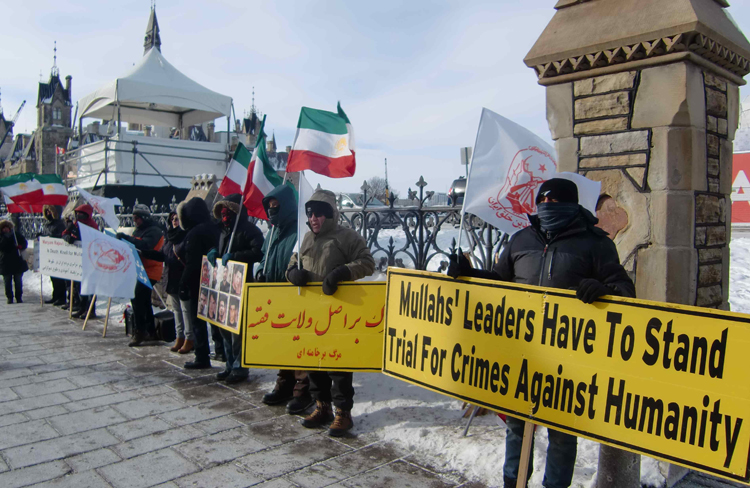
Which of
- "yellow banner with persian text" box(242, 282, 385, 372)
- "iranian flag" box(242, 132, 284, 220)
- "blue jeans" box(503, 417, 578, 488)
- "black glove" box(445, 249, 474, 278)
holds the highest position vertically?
A: "iranian flag" box(242, 132, 284, 220)

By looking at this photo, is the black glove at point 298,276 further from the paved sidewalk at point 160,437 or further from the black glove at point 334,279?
the paved sidewalk at point 160,437

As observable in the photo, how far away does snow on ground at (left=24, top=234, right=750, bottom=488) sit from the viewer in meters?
3.56

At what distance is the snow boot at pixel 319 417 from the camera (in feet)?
14.9

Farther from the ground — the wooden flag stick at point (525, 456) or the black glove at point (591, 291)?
the black glove at point (591, 291)

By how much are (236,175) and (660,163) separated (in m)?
4.63

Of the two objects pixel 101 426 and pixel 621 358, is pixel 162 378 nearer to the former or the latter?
pixel 101 426

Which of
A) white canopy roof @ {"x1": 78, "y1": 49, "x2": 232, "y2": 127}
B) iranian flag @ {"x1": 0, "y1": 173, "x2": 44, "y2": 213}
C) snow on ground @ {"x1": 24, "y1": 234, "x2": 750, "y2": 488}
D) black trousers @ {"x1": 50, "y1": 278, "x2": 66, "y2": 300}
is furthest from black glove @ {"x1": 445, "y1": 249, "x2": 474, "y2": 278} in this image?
white canopy roof @ {"x1": 78, "y1": 49, "x2": 232, "y2": 127}

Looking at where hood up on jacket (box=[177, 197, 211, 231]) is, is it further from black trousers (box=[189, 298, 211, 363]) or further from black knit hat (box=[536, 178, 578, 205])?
black knit hat (box=[536, 178, 578, 205])

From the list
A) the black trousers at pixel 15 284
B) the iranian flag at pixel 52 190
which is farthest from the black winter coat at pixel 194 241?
the iranian flag at pixel 52 190

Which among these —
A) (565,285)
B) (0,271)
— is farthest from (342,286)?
(0,271)

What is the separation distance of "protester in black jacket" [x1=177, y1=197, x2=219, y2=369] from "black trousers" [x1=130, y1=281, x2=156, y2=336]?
1556mm

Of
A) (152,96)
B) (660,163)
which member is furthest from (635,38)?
(152,96)

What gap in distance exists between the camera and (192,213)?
21.4 ft

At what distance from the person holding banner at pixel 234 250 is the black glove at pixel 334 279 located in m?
1.75
